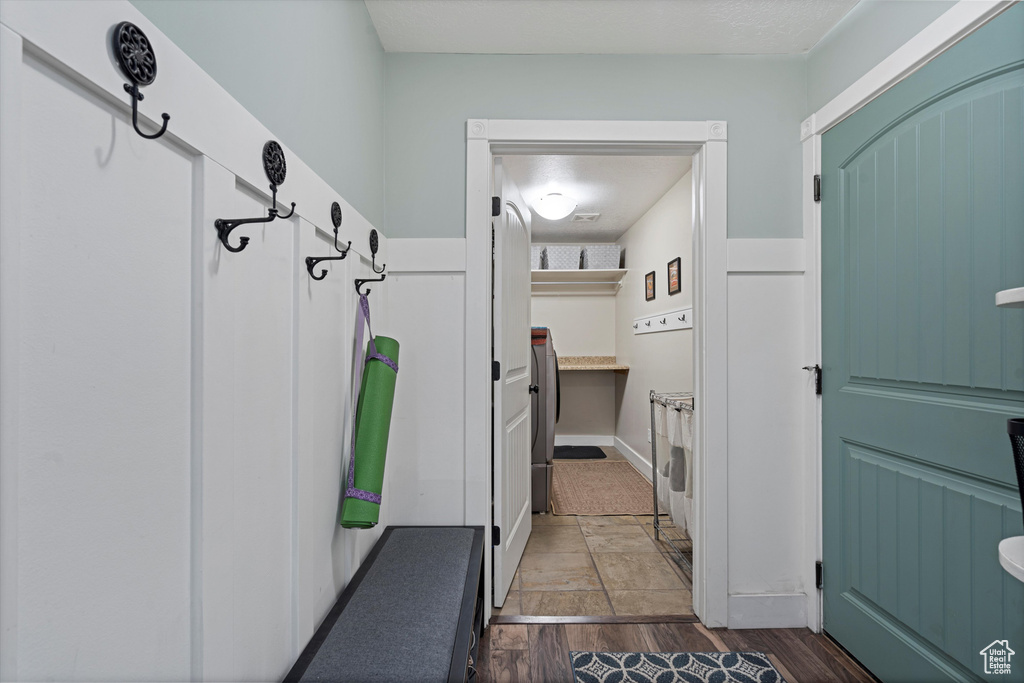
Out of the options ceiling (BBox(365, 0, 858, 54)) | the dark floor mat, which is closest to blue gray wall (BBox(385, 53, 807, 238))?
ceiling (BBox(365, 0, 858, 54))

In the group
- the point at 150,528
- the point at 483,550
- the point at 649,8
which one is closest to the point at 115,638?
the point at 150,528

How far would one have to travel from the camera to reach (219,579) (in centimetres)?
82

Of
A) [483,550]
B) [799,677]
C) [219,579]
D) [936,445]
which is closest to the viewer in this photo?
[219,579]

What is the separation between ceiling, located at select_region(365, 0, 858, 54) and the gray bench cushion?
185cm

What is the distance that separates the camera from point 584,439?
566 centimetres

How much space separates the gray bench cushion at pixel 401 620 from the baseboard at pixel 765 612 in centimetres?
112

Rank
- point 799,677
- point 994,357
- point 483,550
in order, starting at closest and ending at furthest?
point 994,357 < point 799,677 < point 483,550

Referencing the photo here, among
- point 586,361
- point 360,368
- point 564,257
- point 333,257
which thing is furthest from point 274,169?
point 586,361

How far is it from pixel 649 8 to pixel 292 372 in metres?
1.70

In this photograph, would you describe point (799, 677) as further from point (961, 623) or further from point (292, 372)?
point (292, 372)

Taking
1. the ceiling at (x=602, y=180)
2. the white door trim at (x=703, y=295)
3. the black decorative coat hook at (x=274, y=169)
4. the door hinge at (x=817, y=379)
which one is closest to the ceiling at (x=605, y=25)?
the white door trim at (x=703, y=295)

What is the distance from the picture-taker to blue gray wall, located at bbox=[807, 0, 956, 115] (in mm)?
1528

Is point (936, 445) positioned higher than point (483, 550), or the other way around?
point (936, 445)

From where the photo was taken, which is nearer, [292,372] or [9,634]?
[9,634]
